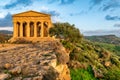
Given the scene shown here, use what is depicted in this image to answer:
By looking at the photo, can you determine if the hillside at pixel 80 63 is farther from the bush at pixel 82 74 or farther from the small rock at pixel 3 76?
the small rock at pixel 3 76

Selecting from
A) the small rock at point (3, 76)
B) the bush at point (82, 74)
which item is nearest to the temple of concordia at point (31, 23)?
the bush at point (82, 74)

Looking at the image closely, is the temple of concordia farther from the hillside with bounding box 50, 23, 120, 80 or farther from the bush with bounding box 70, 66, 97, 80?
the bush with bounding box 70, 66, 97, 80

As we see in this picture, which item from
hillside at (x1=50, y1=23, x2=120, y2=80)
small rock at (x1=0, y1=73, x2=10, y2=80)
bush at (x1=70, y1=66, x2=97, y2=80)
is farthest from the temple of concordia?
small rock at (x1=0, y1=73, x2=10, y2=80)

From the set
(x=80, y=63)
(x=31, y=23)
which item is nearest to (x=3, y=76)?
(x=80, y=63)

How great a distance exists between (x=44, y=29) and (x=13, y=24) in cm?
893

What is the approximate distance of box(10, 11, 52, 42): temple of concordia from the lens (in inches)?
3450

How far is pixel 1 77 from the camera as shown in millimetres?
23625

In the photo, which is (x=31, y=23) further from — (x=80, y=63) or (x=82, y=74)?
(x=82, y=74)

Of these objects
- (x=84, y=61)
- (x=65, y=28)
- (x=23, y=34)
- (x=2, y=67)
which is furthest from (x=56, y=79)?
(x=23, y=34)

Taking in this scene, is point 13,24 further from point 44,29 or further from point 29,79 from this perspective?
point 29,79

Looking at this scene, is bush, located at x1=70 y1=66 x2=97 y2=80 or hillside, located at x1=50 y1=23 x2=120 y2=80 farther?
hillside, located at x1=50 y1=23 x2=120 y2=80

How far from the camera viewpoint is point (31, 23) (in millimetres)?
91625

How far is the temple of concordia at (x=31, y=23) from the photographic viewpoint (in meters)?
87.6

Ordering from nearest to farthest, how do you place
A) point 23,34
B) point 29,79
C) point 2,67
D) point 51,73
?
1. point 29,79
2. point 51,73
3. point 2,67
4. point 23,34
